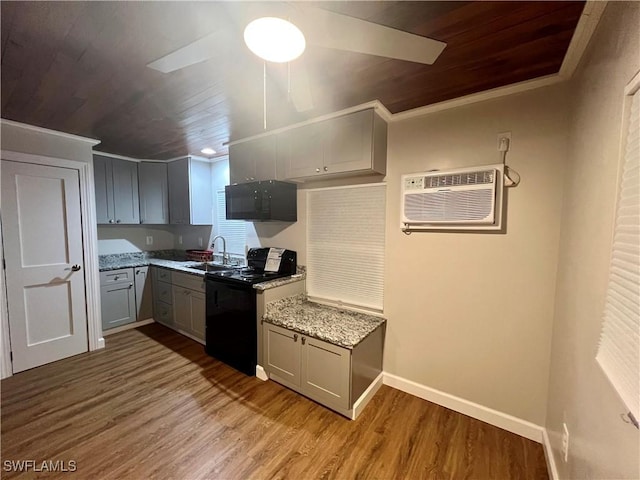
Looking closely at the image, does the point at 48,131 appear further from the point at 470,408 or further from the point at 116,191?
the point at 470,408

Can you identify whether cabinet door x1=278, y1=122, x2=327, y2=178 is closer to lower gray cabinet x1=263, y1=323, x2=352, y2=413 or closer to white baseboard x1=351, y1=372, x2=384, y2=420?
lower gray cabinet x1=263, y1=323, x2=352, y2=413

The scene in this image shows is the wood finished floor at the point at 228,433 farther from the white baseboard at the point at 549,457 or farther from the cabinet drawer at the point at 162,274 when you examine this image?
the cabinet drawer at the point at 162,274

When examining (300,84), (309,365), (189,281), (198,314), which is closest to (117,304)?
(189,281)

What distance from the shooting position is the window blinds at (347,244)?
97.7 inches

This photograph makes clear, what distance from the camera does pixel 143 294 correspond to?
380 centimetres

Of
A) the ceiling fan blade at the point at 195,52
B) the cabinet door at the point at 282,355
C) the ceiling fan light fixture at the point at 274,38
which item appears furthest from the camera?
the cabinet door at the point at 282,355

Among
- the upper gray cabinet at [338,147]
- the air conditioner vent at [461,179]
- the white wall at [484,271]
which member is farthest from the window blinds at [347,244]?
the air conditioner vent at [461,179]

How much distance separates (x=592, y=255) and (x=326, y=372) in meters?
1.74

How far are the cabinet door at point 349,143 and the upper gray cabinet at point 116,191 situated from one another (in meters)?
3.18

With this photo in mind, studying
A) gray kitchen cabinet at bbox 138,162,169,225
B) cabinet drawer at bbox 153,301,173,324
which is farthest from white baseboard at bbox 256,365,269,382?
gray kitchen cabinet at bbox 138,162,169,225

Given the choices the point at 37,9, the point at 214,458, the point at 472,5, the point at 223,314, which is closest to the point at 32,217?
the point at 223,314

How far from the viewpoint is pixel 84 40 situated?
1.40 m

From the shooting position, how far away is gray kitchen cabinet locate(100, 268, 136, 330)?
3.41 metres

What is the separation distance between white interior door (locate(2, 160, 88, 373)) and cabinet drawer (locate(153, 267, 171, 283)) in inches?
33.5
